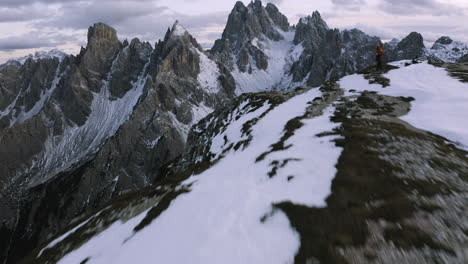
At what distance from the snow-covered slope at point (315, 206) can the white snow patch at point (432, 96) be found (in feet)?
0.79

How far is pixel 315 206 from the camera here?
11.3 metres

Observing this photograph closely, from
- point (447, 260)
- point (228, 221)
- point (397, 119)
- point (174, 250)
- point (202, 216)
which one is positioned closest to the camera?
point (447, 260)

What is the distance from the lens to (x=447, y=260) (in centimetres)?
769

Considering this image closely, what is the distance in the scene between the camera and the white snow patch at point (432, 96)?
63.3ft

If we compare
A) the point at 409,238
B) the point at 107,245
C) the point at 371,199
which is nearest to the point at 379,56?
the point at 371,199

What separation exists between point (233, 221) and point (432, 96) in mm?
28831

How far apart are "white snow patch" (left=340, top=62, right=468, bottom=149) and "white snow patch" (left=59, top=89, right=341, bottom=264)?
8640mm

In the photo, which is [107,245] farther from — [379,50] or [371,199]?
[379,50]

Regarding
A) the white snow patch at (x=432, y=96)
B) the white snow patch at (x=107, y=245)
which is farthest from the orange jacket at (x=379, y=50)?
the white snow patch at (x=107, y=245)

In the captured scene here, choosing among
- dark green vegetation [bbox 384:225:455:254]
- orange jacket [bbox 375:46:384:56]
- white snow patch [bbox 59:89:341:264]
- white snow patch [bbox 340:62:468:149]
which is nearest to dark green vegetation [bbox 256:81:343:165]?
white snow patch [bbox 59:89:341:264]

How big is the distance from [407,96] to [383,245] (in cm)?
2880

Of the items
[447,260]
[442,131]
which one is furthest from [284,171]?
[442,131]

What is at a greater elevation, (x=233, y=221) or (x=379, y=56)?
(x=379, y=56)

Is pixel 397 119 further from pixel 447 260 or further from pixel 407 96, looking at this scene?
pixel 447 260
